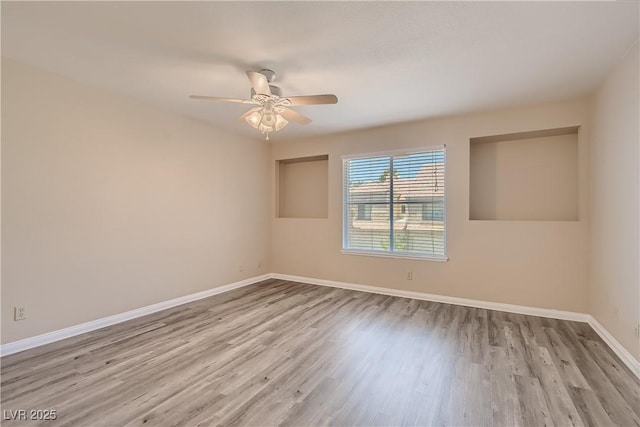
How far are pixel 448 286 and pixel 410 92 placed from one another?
2.68 metres

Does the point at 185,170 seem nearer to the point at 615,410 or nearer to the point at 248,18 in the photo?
the point at 248,18

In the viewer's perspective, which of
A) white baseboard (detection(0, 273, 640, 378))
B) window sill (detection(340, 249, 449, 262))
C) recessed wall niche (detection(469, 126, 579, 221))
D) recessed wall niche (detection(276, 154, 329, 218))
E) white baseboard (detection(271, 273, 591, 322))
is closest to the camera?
white baseboard (detection(0, 273, 640, 378))

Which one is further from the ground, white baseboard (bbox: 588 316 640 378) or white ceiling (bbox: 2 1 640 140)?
white ceiling (bbox: 2 1 640 140)

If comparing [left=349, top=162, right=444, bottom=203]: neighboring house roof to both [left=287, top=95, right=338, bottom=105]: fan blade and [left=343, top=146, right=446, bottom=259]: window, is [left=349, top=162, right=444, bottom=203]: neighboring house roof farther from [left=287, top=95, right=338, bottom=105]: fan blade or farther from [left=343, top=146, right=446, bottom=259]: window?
[left=287, top=95, right=338, bottom=105]: fan blade

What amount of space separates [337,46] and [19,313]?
3.64 m

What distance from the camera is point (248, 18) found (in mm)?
2025

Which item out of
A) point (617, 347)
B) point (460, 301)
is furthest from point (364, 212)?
point (617, 347)

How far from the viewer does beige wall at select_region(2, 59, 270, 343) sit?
105 inches

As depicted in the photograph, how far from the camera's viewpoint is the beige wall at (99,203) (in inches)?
105

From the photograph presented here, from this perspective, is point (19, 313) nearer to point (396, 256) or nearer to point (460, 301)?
point (396, 256)

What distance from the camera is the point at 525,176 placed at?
156 inches

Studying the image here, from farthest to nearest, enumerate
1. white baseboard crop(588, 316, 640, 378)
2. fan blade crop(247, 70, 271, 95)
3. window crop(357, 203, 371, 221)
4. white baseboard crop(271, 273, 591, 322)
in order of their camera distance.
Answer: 1. window crop(357, 203, 371, 221)
2. white baseboard crop(271, 273, 591, 322)
3. fan blade crop(247, 70, 271, 95)
4. white baseboard crop(588, 316, 640, 378)

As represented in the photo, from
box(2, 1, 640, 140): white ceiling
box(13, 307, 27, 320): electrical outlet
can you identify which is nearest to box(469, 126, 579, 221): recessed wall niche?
A: box(2, 1, 640, 140): white ceiling

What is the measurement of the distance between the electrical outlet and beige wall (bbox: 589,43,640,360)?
17.0 feet
